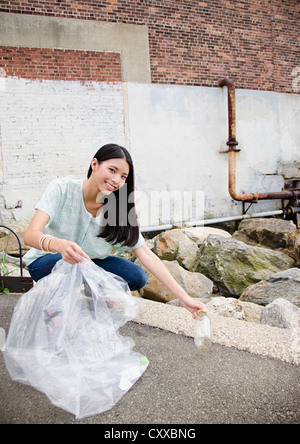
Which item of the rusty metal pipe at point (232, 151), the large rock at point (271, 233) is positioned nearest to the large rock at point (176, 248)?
the large rock at point (271, 233)

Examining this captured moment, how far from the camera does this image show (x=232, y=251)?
16.2ft

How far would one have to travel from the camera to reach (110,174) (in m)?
2.21

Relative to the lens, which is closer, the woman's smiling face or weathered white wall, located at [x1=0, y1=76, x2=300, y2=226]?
the woman's smiling face

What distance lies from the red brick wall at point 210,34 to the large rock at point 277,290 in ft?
17.7

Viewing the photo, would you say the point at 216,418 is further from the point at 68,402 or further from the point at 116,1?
the point at 116,1

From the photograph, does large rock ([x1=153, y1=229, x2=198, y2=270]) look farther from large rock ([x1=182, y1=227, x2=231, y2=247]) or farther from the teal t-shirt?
the teal t-shirt

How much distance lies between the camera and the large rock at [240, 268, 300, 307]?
3.82 metres

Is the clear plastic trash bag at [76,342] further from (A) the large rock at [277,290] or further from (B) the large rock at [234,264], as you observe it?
(B) the large rock at [234,264]

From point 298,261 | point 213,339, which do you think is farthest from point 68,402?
point 298,261

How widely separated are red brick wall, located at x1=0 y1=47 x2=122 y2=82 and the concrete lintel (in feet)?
0.38

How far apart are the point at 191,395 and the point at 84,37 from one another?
711 cm

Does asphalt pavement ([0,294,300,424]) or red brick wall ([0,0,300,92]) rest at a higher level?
red brick wall ([0,0,300,92])
